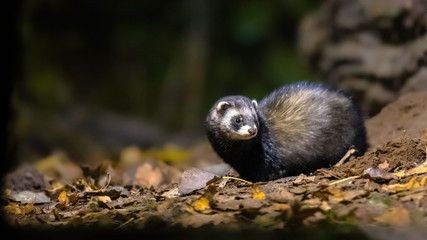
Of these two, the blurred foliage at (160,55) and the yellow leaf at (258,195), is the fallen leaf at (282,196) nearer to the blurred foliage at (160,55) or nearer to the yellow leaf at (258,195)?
the yellow leaf at (258,195)

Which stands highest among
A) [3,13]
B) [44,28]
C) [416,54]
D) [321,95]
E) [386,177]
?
[44,28]

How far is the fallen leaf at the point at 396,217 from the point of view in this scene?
3.14 meters

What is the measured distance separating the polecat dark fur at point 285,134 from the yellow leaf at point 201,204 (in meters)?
1.49

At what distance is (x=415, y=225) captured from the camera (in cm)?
305

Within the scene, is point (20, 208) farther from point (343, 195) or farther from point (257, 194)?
point (343, 195)

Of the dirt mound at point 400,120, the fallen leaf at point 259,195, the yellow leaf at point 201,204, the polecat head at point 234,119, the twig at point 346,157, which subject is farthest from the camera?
the dirt mound at point 400,120

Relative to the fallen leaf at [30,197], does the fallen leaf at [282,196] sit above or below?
below

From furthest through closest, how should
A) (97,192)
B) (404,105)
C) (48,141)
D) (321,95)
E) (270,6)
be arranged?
(270,6) → (48,141) → (404,105) → (321,95) → (97,192)

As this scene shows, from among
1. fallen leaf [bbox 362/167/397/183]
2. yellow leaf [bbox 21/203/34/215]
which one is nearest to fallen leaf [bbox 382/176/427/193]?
fallen leaf [bbox 362/167/397/183]

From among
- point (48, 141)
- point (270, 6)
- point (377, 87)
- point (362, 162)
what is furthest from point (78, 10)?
point (362, 162)

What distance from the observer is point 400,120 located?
626cm

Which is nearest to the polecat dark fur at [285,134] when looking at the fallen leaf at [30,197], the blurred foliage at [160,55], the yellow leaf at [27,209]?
the fallen leaf at [30,197]

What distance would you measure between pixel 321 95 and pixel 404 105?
1.22m

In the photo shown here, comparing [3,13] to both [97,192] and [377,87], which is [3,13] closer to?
[97,192]
